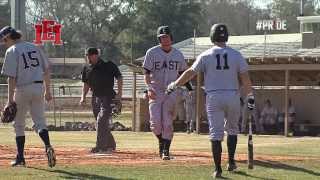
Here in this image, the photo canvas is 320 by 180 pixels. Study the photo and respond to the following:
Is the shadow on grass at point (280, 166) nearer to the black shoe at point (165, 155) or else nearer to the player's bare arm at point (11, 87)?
the black shoe at point (165, 155)

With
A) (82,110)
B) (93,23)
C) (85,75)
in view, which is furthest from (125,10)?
(85,75)

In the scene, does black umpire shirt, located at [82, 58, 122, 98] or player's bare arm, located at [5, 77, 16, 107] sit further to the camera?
black umpire shirt, located at [82, 58, 122, 98]

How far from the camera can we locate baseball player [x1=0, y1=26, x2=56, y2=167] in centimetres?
1016

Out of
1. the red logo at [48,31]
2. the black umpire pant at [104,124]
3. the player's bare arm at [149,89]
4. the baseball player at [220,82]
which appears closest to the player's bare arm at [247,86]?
the baseball player at [220,82]

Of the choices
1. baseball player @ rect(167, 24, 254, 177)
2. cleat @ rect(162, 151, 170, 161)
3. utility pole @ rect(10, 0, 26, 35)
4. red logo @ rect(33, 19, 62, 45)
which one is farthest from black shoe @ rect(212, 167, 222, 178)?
red logo @ rect(33, 19, 62, 45)

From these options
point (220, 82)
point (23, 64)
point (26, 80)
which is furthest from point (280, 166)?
point (23, 64)

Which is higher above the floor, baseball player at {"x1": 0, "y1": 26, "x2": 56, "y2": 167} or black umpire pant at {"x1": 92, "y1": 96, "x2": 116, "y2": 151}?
baseball player at {"x1": 0, "y1": 26, "x2": 56, "y2": 167}

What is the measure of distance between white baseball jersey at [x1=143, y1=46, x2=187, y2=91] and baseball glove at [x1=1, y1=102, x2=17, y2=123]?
2.49 meters

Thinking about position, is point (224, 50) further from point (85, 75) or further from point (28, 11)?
point (28, 11)

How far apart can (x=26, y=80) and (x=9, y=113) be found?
1.63 feet

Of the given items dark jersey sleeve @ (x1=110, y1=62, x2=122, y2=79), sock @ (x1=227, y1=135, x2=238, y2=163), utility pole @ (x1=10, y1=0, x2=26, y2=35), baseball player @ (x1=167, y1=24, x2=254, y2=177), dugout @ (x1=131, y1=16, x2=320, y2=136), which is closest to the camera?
baseball player @ (x1=167, y1=24, x2=254, y2=177)

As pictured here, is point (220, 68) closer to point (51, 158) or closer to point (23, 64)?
point (51, 158)

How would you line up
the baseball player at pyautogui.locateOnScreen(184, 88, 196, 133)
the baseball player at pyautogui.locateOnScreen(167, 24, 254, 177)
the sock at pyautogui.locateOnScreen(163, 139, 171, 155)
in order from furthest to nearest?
the baseball player at pyautogui.locateOnScreen(184, 88, 196, 133) < the sock at pyautogui.locateOnScreen(163, 139, 171, 155) < the baseball player at pyautogui.locateOnScreen(167, 24, 254, 177)

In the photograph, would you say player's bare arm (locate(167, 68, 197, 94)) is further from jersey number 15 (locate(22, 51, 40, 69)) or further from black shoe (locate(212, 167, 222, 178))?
jersey number 15 (locate(22, 51, 40, 69))
